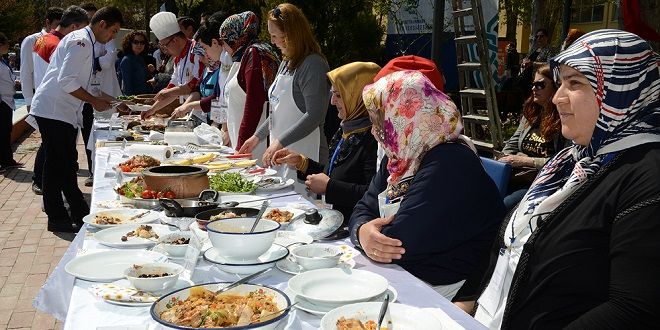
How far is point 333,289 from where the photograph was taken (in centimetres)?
164

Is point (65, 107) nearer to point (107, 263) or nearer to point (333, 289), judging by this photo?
point (107, 263)

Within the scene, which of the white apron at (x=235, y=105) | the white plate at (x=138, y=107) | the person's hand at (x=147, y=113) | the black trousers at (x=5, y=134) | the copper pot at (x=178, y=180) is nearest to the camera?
the copper pot at (x=178, y=180)

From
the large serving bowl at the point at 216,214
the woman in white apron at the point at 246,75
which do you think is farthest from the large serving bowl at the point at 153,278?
the woman in white apron at the point at 246,75

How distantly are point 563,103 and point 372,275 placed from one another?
68cm

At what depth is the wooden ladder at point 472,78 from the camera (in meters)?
7.16

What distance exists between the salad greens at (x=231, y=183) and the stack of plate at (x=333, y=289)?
→ 1162 millimetres

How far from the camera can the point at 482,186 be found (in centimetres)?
207

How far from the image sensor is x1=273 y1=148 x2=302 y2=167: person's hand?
120 inches

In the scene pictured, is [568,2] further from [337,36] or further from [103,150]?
[103,150]

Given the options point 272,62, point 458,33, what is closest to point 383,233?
point 272,62

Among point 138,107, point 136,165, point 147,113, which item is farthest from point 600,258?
point 138,107

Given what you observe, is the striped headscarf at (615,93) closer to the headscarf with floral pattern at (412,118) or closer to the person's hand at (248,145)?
the headscarf with floral pattern at (412,118)

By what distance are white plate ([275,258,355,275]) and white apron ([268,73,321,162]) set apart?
6.58 feet

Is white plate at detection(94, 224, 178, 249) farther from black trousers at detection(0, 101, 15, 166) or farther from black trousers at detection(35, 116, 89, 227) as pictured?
black trousers at detection(0, 101, 15, 166)
